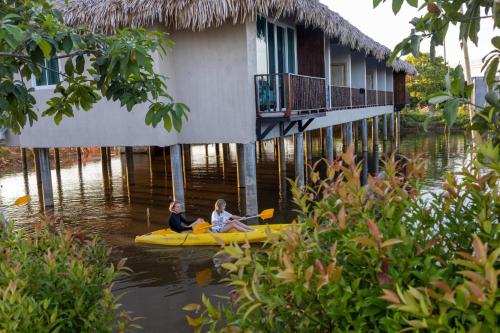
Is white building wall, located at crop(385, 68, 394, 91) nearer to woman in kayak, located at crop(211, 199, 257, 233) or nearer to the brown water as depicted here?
the brown water

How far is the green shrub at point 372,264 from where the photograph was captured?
1.69 m

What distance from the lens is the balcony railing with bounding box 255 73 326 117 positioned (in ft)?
31.8

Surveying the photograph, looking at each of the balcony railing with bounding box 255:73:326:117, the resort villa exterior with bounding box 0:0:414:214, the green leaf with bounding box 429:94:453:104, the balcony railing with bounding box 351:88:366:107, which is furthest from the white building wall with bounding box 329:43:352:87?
the green leaf with bounding box 429:94:453:104

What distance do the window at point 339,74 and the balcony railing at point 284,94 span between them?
299 inches

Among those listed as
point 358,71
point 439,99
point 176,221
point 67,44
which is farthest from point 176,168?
point 358,71

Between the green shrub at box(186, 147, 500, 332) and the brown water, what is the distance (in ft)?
0.81

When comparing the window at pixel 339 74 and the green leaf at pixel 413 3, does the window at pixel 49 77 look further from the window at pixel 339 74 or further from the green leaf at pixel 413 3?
the window at pixel 339 74

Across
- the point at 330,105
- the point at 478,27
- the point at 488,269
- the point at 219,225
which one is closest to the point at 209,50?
the point at 219,225

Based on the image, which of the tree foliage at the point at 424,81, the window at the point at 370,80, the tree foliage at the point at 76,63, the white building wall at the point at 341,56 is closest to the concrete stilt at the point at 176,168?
the tree foliage at the point at 76,63

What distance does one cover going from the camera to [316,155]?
24234mm

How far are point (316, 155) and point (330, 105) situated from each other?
10742 mm

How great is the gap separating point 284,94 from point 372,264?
837 centimetres

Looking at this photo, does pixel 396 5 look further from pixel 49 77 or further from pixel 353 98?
pixel 353 98

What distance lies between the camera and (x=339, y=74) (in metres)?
18.8
